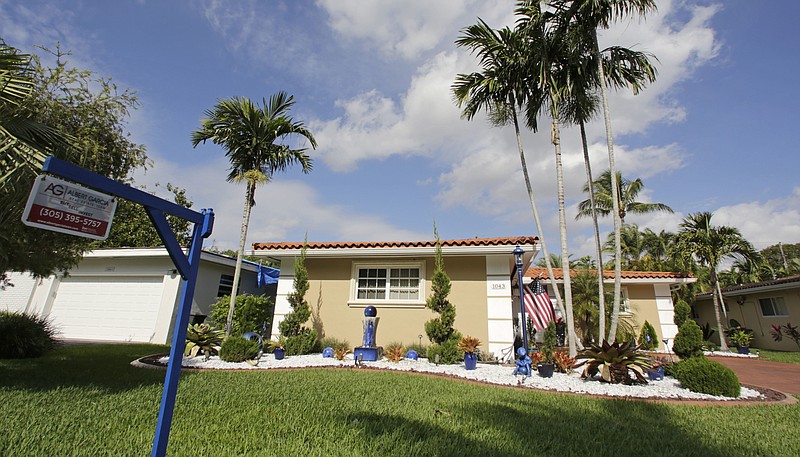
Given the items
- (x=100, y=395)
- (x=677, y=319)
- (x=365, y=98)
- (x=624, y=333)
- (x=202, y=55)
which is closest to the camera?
(x=100, y=395)

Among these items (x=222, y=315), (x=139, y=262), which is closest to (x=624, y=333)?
(x=222, y=315)

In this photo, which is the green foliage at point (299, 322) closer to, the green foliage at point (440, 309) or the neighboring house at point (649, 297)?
the green foliage at point (440, 309)

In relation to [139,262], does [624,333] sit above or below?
below

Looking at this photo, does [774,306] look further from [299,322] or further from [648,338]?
[299,322]

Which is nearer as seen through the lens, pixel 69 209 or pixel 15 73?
pixel 69 209

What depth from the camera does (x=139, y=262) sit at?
44.8ft

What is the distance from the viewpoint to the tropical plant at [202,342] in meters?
8.55

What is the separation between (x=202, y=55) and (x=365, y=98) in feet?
13.5

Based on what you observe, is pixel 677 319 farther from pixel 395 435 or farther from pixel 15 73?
pixel 15 73

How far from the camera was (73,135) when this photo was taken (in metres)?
6.29

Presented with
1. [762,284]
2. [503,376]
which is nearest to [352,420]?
[503,376]

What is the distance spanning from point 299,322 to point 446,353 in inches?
164

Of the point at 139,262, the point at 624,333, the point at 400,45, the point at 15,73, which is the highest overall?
the point at 400,45

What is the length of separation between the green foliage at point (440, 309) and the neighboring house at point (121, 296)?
30.0ft
